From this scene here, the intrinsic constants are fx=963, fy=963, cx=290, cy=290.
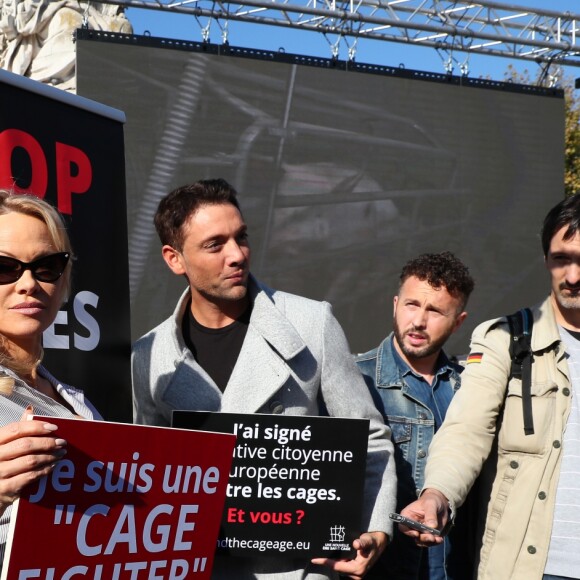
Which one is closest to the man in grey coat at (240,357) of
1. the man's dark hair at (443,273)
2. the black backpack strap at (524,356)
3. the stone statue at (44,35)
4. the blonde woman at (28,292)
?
the black backpack strap at (524,356)

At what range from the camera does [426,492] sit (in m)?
2.61

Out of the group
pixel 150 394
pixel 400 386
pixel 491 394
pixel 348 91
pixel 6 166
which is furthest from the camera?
pixel 348 91

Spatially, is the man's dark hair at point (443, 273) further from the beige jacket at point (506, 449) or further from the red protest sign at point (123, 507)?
the red protest sign at point (123, 507)

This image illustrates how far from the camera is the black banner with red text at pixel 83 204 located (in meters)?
2.62

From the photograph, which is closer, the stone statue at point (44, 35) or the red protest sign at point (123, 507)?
the red protest sign at point (123, 507)

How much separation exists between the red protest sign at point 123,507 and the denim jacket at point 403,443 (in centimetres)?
137

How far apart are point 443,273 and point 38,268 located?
6.83ft

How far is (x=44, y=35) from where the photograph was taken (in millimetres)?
12656

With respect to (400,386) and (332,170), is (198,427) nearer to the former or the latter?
(400,386)

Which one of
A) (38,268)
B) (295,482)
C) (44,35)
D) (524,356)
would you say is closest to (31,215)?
(38,268)

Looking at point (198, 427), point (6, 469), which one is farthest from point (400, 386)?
point (6, 469)

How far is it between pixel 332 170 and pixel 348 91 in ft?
3.74

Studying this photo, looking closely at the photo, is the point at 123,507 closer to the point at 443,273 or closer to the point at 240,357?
the point at 240,357

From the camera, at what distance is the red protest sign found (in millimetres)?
1836
